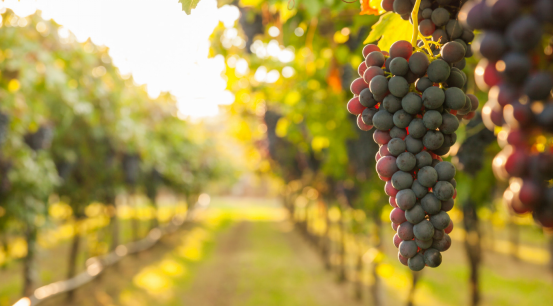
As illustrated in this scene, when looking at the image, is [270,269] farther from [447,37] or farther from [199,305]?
[447,37]

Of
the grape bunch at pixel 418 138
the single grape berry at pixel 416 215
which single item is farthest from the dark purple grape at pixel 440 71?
the single grape berry at pixel 416 215

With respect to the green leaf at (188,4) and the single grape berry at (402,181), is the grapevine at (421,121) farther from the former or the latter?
the green leaf at (188,4)

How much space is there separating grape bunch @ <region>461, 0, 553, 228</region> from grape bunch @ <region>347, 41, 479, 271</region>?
0.26 metres

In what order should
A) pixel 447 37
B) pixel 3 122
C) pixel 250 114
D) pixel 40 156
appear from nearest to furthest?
pixel 447 37 → pixel 3 122 → pixel 40 156 → pixel 250 114

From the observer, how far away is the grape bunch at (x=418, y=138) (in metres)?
0.98

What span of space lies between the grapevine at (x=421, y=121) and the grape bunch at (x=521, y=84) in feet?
0.87

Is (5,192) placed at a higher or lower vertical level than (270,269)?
higher

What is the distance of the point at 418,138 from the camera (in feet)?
3.41

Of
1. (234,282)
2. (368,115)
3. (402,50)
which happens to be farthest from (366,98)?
(234,282)

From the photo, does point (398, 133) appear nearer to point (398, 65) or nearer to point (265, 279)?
point (398, 65)

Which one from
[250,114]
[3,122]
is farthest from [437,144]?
[250,114]

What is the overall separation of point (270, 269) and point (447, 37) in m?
10.6

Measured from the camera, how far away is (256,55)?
450 centimetres

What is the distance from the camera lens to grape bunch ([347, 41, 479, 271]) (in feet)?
3.22
